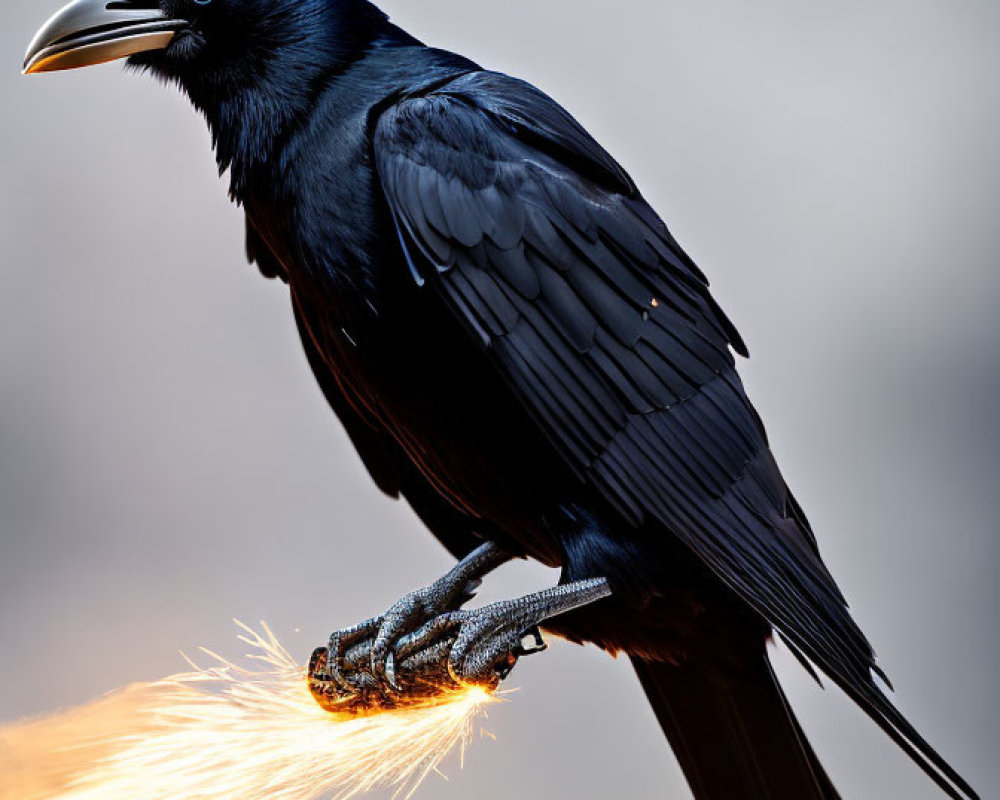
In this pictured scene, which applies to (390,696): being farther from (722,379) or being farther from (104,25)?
(104,25)

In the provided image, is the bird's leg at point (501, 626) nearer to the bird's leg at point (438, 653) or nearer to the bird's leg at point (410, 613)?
the bird's leg at point (438, 653)

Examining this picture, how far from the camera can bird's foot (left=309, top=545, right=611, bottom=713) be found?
1412 millimetres

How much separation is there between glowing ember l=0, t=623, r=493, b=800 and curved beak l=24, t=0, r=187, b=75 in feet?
2.34

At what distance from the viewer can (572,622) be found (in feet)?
5.07

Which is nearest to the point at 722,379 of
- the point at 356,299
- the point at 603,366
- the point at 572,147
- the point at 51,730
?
the point at 603,366

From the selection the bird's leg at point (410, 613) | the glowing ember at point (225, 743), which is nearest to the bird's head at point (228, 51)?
the bird's leg at point (410, 613)

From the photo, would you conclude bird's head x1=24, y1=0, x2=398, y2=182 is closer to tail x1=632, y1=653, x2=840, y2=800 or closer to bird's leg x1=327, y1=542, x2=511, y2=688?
bird's leg x1=327, y1=542, x2=511, y2=688

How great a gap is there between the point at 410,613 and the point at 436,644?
108 millimetres

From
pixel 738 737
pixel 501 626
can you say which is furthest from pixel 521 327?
pixel 738 737

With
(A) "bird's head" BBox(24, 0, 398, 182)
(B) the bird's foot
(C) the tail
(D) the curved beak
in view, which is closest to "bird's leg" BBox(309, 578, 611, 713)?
(B) the bird's foot

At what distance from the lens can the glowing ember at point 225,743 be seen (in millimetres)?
1576

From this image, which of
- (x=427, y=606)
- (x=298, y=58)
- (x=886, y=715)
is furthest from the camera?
(x=427, y=606)

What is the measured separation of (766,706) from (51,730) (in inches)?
35.0

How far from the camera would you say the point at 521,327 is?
1394mm
